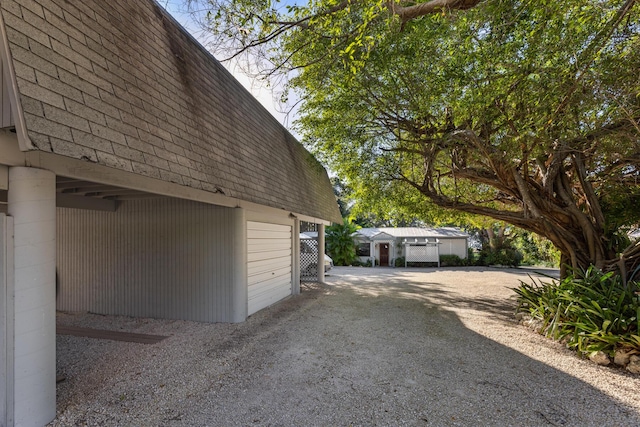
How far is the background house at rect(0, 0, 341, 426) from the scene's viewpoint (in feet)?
9.06

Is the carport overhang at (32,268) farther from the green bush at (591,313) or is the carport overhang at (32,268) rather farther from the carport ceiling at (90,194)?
the green bush at (591,313)

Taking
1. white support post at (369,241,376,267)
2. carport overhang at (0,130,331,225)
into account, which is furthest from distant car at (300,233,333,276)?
white support post at (369,241,376,267)

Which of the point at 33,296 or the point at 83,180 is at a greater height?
the point at 83,180

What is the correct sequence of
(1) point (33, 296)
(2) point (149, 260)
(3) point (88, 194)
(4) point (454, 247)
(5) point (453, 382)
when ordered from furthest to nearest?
(4) point (454, 247) → (2) point (149, 260) → (3) point (88, 194) → (5) point (453, 382) → (1) point (33, 296)

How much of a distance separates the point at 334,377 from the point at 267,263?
4.70m

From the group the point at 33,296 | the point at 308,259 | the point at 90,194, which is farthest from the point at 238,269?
the point at 308,259

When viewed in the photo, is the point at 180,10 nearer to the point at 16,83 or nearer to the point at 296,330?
the point at 16,83

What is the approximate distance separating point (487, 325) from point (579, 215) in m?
3.43

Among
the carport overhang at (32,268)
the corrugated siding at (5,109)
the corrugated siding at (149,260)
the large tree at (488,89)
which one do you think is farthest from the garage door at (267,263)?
the corrugated siding at (5,109)

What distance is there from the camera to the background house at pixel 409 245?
22906 mm

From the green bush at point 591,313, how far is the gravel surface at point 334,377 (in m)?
0.37

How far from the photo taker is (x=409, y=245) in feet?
75.5

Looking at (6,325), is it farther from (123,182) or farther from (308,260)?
(308,260)

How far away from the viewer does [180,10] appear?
4875mm
